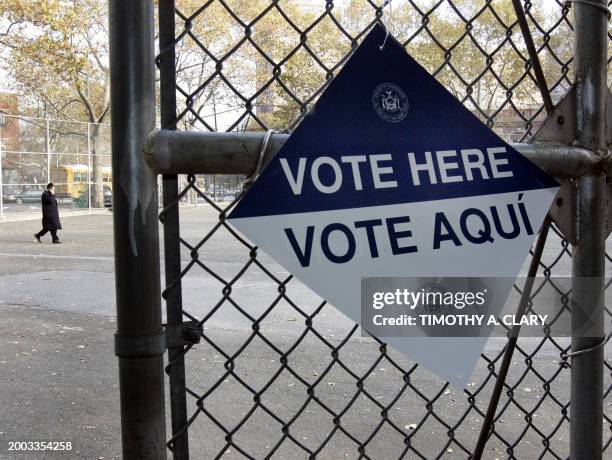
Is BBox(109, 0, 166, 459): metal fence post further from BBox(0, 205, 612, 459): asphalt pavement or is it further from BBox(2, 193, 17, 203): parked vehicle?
BBox(2, 193, 17, 203): parked vehicle

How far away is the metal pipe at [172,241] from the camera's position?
0.98 metres

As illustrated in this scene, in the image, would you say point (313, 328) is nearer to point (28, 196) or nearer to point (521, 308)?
point (521, 308)

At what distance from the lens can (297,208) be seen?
3.28ft

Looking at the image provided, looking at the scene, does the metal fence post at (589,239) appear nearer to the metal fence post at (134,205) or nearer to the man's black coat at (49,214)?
the metal fence post at (134,205)

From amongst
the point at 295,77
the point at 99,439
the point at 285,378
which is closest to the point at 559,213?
the point at 295,77

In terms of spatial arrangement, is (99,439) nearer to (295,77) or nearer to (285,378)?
(285,378)

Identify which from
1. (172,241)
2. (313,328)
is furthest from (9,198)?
(172,241)

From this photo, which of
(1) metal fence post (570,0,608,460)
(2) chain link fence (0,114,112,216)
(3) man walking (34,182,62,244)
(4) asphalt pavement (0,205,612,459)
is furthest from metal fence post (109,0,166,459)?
(2) chain link fence (0,114,112,216)

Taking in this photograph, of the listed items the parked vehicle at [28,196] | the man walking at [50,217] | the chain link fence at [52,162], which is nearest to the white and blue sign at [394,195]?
the man walking at [50,217]

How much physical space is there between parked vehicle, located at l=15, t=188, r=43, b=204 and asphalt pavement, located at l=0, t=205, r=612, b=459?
48.9ft

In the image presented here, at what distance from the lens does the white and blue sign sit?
1.00 metres

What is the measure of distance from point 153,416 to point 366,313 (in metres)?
0.38

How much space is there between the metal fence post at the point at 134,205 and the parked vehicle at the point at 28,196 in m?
22.5

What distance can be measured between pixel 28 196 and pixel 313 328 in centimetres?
2243
